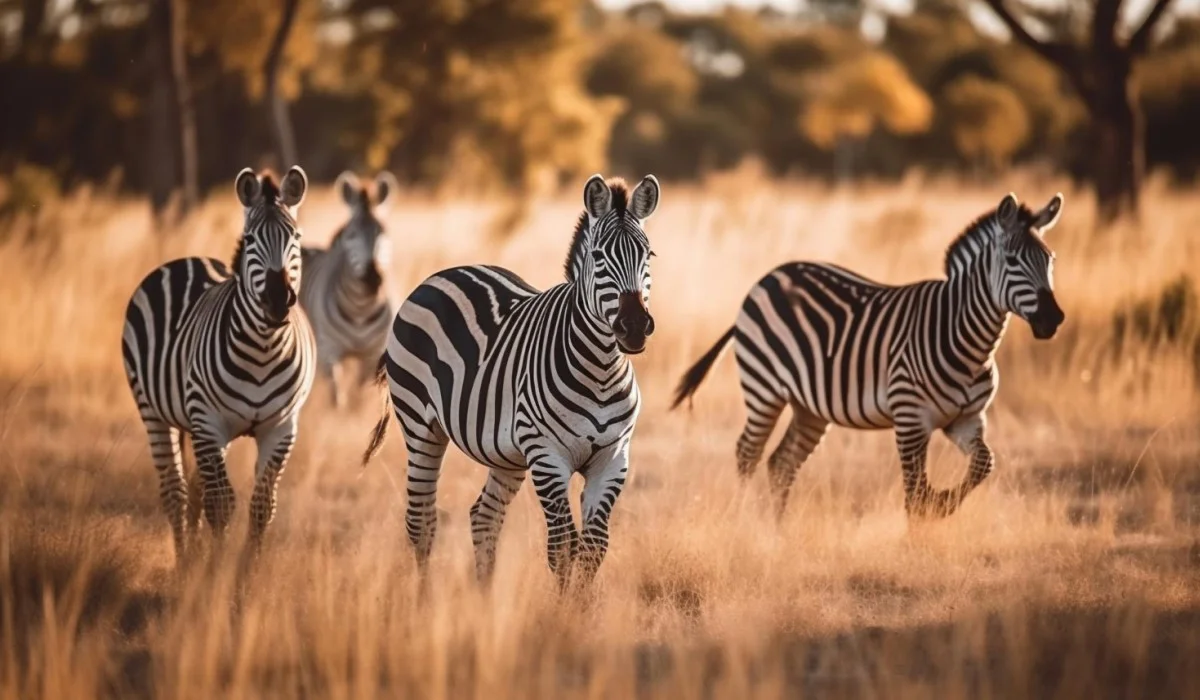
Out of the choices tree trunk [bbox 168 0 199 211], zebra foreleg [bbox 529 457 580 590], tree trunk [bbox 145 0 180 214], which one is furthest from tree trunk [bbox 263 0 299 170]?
zebra foreleg [bbox 529 457 580 590]

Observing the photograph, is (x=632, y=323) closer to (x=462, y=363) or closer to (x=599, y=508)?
(x=599, y=508)

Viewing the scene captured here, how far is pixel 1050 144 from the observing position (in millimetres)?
40250

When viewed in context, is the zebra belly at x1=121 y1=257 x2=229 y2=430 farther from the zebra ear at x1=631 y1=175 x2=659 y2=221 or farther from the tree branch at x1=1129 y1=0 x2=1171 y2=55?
the tree branch at x1=1129 y1=0 x2=1171 y2=55

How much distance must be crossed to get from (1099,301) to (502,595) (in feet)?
25.3

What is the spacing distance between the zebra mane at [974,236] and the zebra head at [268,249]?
10.6 ft

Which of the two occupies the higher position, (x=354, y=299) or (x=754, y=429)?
(x=354, y=299)

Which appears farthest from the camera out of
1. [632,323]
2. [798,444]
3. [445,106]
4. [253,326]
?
[445,106]

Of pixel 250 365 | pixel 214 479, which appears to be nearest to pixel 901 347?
pixel 250 365

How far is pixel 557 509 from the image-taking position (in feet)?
18.2

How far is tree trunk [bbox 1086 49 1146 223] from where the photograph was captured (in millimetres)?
15312

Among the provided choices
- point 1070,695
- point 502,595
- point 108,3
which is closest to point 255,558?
point 502,595

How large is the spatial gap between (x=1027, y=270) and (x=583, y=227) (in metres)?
2.36

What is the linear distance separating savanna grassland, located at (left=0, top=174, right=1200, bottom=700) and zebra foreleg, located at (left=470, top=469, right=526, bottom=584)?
0.09 metres

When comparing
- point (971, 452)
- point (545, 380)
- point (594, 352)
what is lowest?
point (971, 452)
